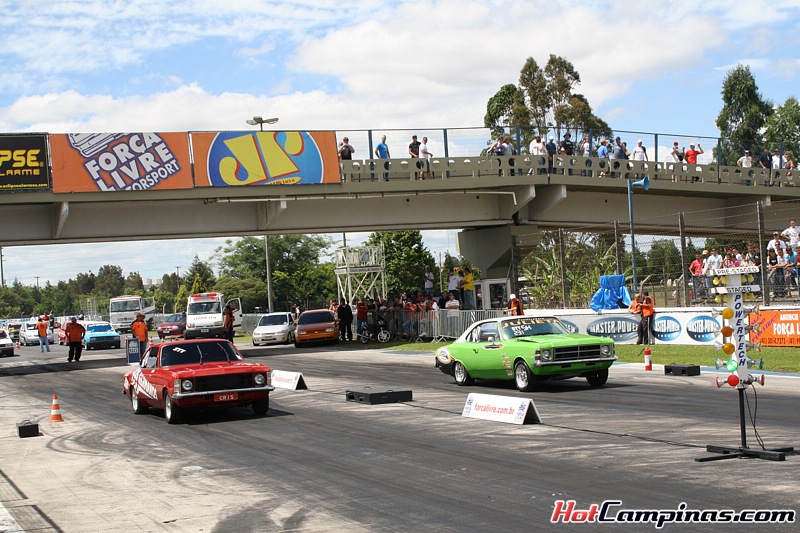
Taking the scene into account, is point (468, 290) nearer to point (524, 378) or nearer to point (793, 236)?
point (793, 236)

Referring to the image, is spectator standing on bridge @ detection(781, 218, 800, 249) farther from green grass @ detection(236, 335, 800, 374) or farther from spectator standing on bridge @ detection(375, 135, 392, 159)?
spectator standing on bridge @ detection(375, 135, 392, 159)

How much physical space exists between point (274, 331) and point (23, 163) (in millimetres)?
15087

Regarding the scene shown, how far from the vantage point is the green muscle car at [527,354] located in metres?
16.5

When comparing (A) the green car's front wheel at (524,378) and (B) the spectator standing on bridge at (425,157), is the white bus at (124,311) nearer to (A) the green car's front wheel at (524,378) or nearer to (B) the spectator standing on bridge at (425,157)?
(B) the spectator standing on bridge at (425,157)

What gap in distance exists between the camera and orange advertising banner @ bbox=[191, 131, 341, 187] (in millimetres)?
32656

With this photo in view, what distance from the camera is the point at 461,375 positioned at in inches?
742

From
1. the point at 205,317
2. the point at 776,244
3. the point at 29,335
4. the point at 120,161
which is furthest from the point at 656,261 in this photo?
the point at 29,335

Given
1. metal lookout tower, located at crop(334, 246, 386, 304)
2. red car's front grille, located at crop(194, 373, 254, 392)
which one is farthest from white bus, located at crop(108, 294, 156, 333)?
red car's front grille, located at crop(194, 373, 254, 392)

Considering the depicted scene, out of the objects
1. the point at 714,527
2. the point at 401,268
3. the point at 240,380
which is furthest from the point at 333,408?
the point at 401,268

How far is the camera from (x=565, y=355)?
1655 centimetres

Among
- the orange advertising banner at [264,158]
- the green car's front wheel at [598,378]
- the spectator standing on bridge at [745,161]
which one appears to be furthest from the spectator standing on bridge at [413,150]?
the green car's front wheel at [598,378]

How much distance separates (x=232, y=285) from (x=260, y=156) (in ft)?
242

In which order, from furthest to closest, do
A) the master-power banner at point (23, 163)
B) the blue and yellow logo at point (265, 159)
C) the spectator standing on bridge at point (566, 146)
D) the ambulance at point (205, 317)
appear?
1. the ambulance at point (205, 317)
2. the spectator standing on bridge at point (566, 146)
3. the blue and yellow logo at point (265, 159)
4. the master-power banner at point (23, 163)

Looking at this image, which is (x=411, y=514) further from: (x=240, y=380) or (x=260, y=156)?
(x=260, y=156)
